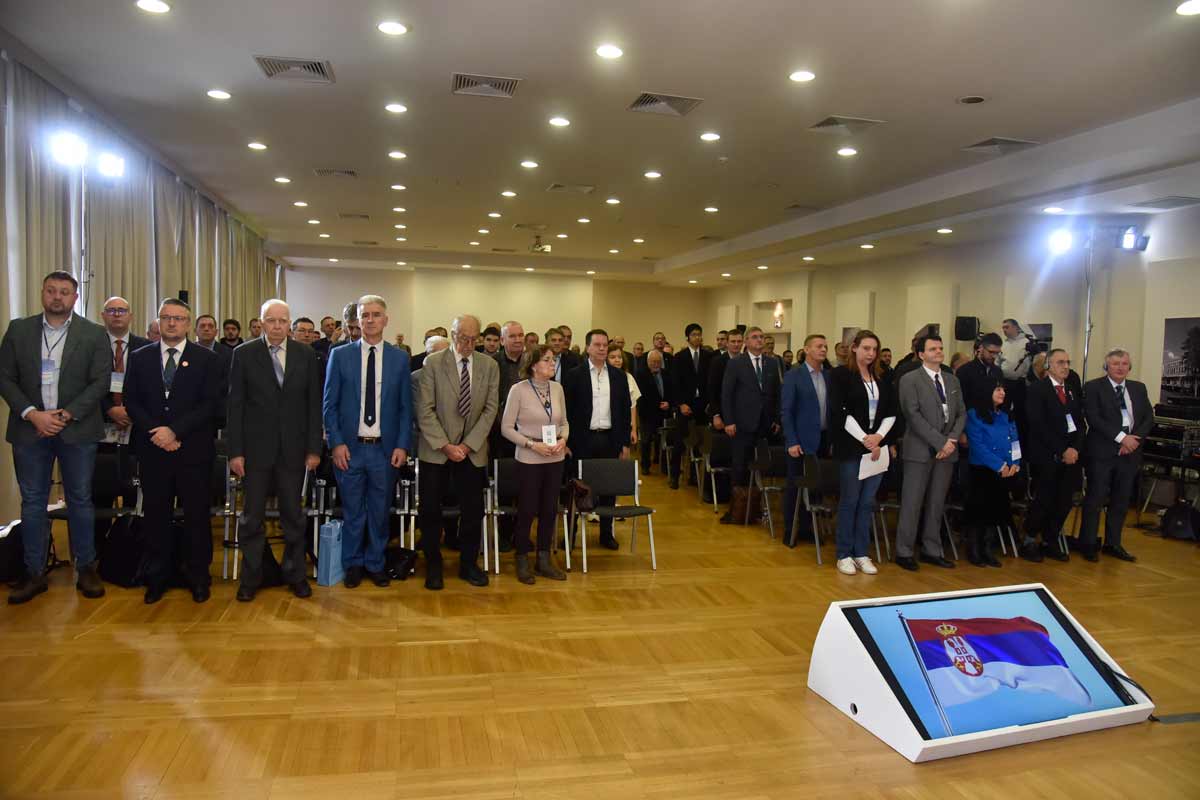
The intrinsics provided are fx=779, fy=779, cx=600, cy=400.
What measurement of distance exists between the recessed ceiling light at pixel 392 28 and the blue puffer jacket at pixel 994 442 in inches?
205

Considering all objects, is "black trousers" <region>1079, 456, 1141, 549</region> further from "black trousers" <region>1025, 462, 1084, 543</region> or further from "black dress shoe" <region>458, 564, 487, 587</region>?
"black dress shoe" <region>458, 564, 487, 587</region>

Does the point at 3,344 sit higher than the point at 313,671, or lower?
higher

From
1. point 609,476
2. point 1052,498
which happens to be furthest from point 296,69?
point 1052,498

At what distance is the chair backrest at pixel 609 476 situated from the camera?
226 inches

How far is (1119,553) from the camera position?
22.1ft

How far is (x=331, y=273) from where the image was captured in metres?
19.8

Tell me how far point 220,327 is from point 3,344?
8530 millimetres

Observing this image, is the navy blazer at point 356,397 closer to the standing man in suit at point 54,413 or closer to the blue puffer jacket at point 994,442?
the standing man in suit at point 54,413

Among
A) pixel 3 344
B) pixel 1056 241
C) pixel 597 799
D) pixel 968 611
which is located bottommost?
pixel 597 799

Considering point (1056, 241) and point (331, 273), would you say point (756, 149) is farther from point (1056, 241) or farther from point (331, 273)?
point (331, 273)

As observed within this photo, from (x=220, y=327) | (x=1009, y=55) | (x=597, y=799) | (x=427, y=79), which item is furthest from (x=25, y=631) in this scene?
(x=220, y=327)

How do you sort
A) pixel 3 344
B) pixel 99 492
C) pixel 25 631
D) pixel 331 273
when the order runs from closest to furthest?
pixel 25 631 → pixel 3 344 → pixel 99 492 → pixel 331 273

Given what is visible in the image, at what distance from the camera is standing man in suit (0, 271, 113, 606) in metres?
4.55

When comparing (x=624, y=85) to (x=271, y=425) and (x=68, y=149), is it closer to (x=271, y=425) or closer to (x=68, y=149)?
(x=271, y=425)
